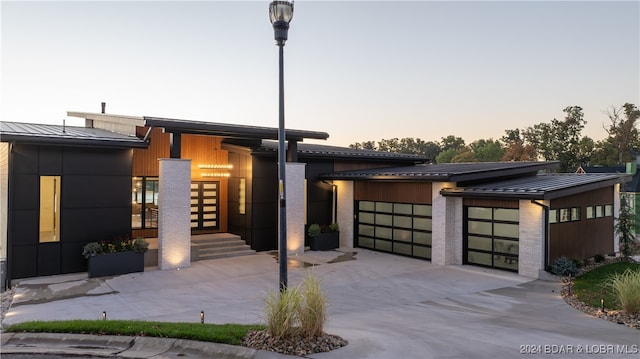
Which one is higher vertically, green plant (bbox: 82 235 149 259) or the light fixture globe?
the light fixture globe

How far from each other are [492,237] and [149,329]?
13117mm

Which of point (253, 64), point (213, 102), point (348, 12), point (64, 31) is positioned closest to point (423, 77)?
point (348, 12)

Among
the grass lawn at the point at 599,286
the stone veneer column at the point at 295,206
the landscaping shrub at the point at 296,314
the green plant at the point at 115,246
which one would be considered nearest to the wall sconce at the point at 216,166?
the stone veneer column at the point at 295,206

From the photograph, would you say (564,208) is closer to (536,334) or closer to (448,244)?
(448,244)

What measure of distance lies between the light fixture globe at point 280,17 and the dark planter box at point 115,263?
34.5 feet

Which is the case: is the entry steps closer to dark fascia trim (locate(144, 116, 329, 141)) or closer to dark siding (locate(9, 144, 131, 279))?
dark siding (locate(9, 144, 131, 279))

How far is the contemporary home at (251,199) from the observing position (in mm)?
15266

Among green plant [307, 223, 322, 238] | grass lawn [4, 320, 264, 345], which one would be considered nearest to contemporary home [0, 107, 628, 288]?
green plant [307, 223, 322, 238]

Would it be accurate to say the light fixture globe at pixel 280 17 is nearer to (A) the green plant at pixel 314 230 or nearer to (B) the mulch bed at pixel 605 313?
(B) the mulch bed at pixel 605 313

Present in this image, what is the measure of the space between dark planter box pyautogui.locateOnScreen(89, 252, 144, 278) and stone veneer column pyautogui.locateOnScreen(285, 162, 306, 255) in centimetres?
649

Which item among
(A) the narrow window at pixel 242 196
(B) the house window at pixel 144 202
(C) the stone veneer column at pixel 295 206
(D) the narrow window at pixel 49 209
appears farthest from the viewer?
(A) the narrow window at pixel 242 196

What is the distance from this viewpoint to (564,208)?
1653cm

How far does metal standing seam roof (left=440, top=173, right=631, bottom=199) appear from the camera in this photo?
15.2 metres

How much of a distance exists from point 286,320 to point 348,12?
1822cm
